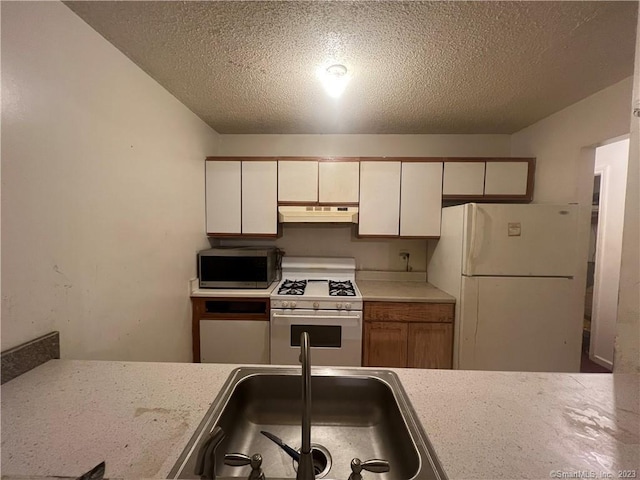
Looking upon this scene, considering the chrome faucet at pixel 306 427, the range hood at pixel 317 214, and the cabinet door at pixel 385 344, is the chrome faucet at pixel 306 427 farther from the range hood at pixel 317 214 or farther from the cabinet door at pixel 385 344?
the range hood at pixel 317 214

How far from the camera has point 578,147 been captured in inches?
72.9

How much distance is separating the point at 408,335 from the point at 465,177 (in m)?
1.45

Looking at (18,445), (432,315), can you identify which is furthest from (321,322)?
(18,445)

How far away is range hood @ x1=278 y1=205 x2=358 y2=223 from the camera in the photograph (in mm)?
2293

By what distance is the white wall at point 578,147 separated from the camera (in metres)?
1.60

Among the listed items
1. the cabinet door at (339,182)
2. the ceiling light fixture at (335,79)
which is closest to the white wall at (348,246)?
the cabinet door at (339,182)

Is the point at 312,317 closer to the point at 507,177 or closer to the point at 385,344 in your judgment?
the point at 385,344

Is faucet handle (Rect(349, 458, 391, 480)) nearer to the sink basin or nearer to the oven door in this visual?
the sink basin

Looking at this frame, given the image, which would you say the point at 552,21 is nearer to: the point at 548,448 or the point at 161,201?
the point at 548,448

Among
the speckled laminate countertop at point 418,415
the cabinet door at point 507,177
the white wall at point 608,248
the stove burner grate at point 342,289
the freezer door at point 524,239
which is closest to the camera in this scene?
the speckled laminate countertop at point 418,415

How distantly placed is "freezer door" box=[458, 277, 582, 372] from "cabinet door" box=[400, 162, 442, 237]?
644 millimetres

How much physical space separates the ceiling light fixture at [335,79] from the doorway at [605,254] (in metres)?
2.75

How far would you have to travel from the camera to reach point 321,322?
6.73ft

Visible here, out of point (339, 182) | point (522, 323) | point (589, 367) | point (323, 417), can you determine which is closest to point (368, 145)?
point (339, 182)
